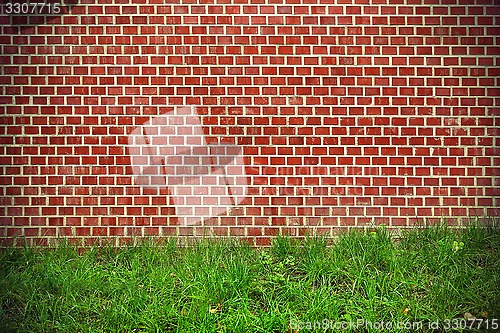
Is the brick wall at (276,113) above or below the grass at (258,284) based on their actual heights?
above

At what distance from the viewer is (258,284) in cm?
423

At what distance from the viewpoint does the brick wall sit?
489 centimetres

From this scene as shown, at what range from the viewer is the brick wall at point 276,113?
16.1ft

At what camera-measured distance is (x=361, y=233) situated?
4.79 meters

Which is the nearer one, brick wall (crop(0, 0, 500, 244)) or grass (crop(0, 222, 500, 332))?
grass (crop(0, 222, 500, 332))

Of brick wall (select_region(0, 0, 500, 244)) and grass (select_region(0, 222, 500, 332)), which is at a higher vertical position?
brick wall (select_region(0, 0, 500, 244))

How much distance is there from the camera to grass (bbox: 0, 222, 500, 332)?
3.95 metres

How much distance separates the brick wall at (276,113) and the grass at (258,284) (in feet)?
0.88

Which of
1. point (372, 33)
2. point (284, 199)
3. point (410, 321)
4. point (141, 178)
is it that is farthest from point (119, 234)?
point (372, 33)

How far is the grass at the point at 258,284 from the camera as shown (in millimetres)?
3949

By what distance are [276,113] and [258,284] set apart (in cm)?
152

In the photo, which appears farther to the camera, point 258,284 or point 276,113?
point 276,113

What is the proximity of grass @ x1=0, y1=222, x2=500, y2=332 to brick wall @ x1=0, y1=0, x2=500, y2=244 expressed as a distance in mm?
269

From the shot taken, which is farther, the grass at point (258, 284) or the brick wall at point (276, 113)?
the brick wall at point (276, 113)
